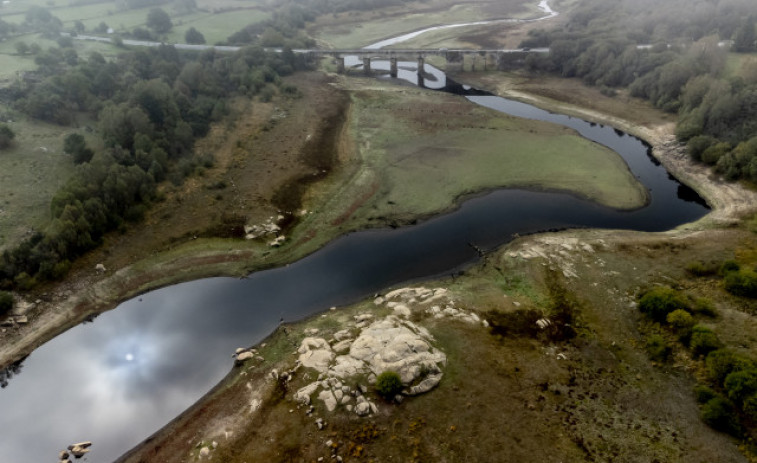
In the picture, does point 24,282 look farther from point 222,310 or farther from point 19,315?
point 222,310

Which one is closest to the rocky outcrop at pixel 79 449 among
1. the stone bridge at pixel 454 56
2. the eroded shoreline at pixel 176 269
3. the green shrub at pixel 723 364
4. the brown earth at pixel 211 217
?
the eroded shoreline at pixel 176 269

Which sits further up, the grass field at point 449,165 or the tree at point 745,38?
the tree at point 745,38

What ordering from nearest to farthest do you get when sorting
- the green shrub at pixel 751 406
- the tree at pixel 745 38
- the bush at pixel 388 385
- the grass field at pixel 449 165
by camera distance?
the green shrub at pixel 751 406, the bush at pixel 388 385, the grass field at pixel 449 165, the tree at pixel 745 38

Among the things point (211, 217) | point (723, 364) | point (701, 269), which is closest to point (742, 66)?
point (701, 269)

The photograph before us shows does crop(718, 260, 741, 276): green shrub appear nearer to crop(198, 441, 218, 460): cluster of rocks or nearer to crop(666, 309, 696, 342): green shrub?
crop(666, 309, 696, 342): green shrub

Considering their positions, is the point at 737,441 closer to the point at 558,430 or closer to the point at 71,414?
the point at 558,430

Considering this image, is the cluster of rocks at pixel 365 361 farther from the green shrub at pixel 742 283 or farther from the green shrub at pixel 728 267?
the green shrub at pixel 728 267
